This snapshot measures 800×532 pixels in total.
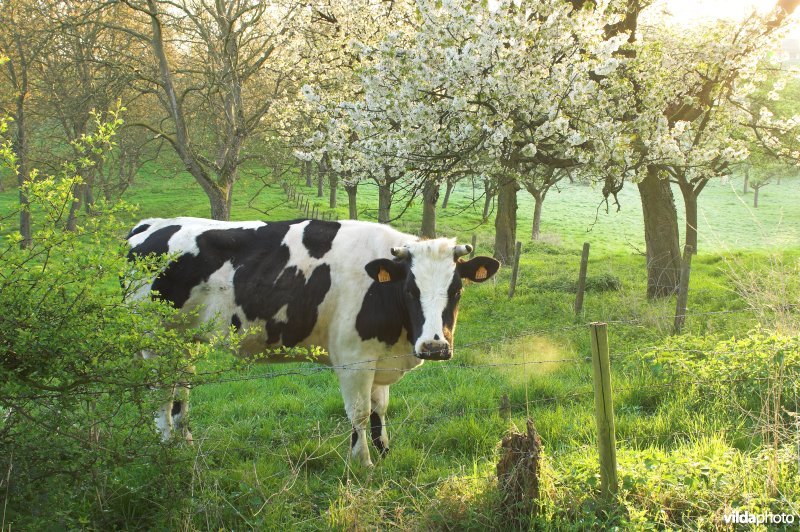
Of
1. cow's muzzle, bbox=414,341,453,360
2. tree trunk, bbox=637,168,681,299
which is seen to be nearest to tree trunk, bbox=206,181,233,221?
tree trunk, bbox=637,168,681,299

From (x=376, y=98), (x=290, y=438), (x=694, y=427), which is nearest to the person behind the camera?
(x=694, y=427)

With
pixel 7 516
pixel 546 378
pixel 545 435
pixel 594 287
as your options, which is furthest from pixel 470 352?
pixel 7 516

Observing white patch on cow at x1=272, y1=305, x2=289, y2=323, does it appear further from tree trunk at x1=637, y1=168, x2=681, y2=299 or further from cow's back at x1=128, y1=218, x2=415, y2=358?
tree trunk at x1=637, y1=168, x2=681, y2=299

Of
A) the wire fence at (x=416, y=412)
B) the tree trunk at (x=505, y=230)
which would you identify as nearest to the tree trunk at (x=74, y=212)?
the wire fence at (x=416, y=412)

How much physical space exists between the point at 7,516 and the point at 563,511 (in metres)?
3.53

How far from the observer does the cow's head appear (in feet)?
18.1

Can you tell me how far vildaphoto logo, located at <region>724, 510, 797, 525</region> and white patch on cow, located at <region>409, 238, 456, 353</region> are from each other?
2.50 meters

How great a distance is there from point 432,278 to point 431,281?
0.13ft

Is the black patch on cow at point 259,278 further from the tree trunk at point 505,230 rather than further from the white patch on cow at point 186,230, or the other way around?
the tree trunk at point 505,230

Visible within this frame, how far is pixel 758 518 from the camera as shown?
4.00 metres

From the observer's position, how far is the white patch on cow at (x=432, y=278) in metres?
5.54

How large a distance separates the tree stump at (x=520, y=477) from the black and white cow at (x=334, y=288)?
1.65 meters

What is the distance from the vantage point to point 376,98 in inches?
471

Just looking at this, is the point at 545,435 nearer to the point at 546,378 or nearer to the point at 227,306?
the point at 546,378
